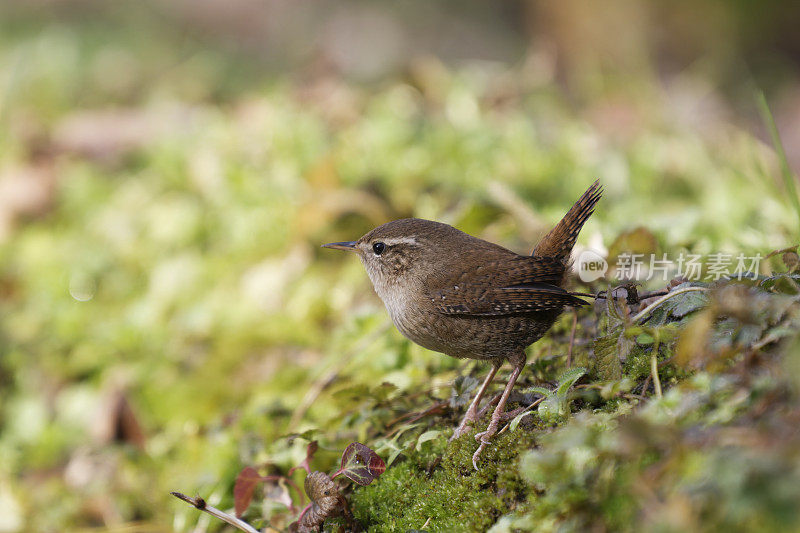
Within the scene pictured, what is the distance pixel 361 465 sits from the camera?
212cm

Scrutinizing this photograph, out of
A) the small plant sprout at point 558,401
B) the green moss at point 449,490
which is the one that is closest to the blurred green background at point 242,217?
the green moss at point 449,490

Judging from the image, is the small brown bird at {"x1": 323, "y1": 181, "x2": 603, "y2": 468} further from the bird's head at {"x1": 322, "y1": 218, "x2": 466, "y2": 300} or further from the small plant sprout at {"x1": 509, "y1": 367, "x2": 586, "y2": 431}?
the small plant sprout at {"x1": 509, "y1": 367, "x2": 586, "y2": 431}

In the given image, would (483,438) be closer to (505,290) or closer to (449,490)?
(449,490)

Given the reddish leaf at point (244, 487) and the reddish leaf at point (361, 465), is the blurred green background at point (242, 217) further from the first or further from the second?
the reddish leaf at point (361, 465)

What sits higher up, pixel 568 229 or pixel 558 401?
pixel 568 229

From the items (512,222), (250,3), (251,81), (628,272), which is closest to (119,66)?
(251,81)

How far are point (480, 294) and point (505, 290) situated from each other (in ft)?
0.29

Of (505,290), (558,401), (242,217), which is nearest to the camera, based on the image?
(558,401)

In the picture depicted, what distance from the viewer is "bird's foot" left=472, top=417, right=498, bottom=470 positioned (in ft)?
6.77

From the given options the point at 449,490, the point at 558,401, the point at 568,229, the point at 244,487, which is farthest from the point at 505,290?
the point at 244,487

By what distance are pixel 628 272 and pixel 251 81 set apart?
5734 millimetres

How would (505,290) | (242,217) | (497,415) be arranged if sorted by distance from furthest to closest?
(242,217), (505,290), (497,415)

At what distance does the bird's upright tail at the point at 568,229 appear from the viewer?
2.39m

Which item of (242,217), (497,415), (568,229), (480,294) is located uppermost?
(568,229)
